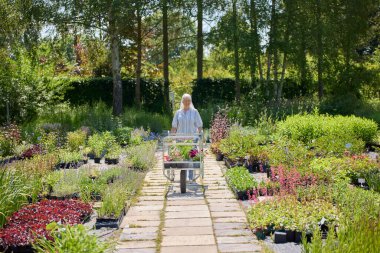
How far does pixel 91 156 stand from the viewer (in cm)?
1066

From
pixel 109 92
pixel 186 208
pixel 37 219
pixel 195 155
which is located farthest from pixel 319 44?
pixel 37 219

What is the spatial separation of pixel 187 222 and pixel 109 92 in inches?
611

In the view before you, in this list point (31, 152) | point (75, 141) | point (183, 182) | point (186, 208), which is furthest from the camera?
point (75, 141)

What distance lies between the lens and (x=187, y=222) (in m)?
5.70

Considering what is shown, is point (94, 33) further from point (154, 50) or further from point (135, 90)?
point (154, 50)

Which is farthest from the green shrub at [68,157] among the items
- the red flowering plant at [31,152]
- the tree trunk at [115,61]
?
the tree trunk at [115,61]

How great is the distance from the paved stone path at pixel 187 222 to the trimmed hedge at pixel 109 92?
1299 cm

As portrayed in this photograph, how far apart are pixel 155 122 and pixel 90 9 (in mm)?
4353

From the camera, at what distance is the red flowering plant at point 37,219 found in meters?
4.67

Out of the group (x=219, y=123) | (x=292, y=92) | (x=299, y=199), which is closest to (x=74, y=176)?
(x=299, y=199)

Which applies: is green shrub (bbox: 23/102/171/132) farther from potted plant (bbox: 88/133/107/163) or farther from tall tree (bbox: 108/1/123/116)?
potted plant (bbox: 88/133/107/163)

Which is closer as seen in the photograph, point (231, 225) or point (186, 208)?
point (231, 225)

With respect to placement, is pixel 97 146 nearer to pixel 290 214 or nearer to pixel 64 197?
pixel 64 197

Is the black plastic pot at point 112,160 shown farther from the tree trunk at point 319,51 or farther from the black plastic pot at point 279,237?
the tree trunk at point 319,51
